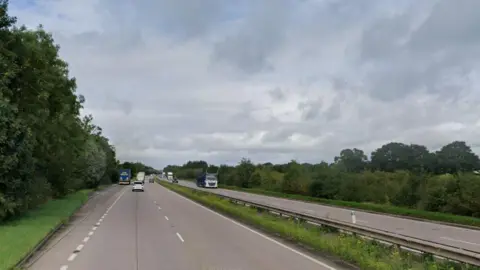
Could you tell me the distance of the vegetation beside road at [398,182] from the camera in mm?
37625

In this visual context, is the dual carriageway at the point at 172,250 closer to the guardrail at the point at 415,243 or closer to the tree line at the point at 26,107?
the guardrail at the point at 415,243

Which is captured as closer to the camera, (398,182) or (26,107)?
(26,107)

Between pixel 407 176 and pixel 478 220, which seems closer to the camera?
pixel 478 220

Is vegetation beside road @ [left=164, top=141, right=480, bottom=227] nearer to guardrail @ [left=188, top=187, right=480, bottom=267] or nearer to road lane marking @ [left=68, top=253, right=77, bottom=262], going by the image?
guardrail @ [left=188, top=187, right=480, bottom=267]

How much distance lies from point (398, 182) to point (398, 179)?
4.23ft

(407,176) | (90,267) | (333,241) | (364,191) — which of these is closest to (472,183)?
(407,176)

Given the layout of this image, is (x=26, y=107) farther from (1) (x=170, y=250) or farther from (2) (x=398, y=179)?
(2) (x=398, y=179)

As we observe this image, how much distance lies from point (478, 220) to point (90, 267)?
26.8 meters

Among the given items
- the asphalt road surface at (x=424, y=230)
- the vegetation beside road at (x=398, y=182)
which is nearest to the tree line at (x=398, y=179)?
the vegetation beside road at (x=398, y=182)

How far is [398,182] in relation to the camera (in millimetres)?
51656

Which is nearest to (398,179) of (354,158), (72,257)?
(354,158)

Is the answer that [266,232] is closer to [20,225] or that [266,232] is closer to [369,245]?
[369,245]

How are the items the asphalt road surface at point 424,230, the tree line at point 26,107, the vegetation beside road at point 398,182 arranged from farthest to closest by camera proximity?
the vegetation beside road at point 398,182
the tree line at point 26,107
the asphalt road surface at point 424,230

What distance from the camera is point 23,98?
27.8 metres
